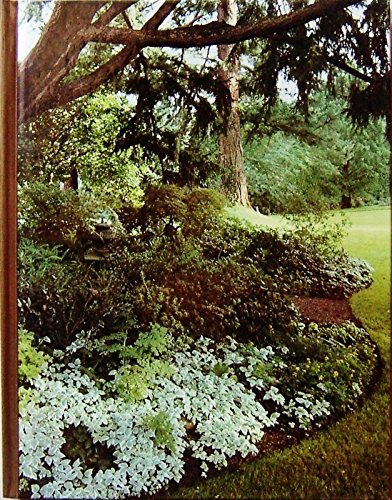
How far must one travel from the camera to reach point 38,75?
188 centimetres

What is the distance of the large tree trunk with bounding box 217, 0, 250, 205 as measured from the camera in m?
1.84

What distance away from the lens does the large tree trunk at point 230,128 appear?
6.04 feet

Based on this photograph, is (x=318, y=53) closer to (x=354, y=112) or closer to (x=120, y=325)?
(x=354, y=112)

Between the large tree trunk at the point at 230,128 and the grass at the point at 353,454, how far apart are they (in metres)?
0.35

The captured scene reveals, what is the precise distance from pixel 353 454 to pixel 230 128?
0.98 m

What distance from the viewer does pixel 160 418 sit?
1796 mm

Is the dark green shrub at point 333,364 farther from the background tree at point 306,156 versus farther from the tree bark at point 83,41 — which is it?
the tree bark at point 83,41

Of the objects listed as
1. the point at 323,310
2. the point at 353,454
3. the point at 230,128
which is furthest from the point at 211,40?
the point at 353,454

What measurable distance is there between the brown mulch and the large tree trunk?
0.33m

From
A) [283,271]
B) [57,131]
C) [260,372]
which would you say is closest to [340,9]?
[283,271]

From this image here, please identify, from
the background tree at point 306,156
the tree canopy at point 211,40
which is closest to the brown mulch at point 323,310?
the background tree at point 306,156

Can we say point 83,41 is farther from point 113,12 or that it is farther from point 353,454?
point 353,454

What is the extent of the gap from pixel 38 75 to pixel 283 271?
93 cm

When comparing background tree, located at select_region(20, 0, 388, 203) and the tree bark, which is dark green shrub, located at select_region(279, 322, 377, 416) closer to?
background tree, located at select_region(20, 0, 388, 203)
